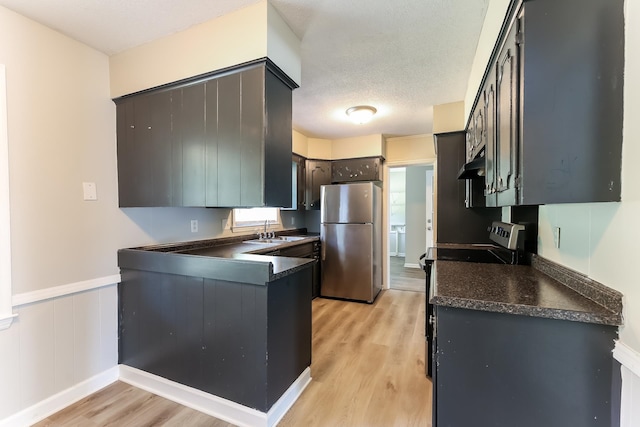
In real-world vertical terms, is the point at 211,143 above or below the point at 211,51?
below

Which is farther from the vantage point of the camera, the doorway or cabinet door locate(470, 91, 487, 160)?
the doorway

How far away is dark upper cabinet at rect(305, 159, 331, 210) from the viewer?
432 centimetres

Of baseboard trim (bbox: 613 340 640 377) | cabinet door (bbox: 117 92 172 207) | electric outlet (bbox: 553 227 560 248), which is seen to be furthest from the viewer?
cabinet door (bbox: 117 92 172 207)

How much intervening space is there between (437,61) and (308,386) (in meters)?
2.67

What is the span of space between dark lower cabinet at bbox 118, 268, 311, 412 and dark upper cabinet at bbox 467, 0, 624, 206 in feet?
4.51

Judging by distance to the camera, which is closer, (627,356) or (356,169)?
(627,356)

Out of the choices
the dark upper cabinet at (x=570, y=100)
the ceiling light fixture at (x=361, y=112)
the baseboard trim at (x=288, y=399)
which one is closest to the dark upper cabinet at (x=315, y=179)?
the ceiling light fixture at (x=361, y=112)

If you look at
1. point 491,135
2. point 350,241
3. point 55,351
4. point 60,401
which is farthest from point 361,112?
point 60,401

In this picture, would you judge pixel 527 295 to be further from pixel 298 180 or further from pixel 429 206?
pixel 429 206

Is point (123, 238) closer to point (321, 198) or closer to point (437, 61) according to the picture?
point (321, 198)

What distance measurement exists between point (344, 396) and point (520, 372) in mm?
1238

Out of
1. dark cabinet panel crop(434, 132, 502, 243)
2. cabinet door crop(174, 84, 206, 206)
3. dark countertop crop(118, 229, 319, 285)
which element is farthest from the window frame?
dark cabinet panel crop(434, 132, 502, 243)

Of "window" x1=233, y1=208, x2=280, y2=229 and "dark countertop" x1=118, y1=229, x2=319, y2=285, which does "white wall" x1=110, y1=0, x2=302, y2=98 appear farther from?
"window" x1=233, y1=208, x2=280, y2=229

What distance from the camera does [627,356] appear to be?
0.86 meters
